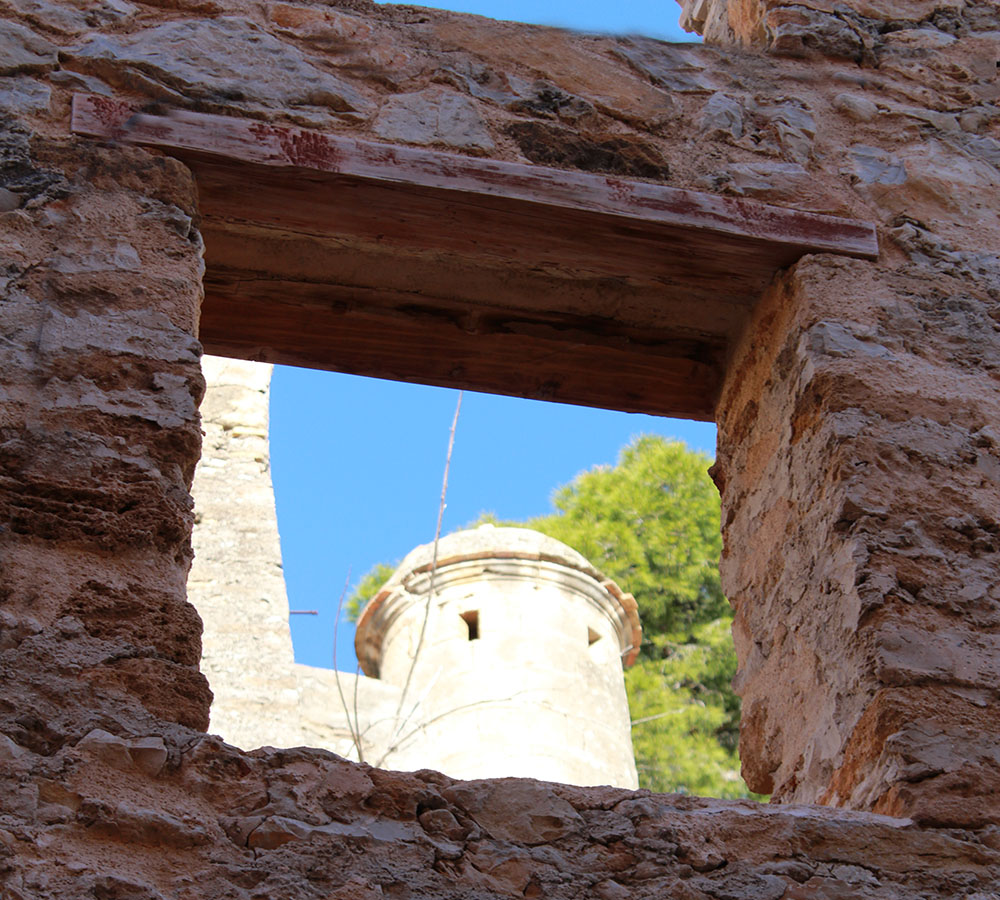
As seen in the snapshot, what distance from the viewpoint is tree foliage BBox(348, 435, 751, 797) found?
14.4 m

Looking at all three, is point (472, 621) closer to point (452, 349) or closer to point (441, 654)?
point (441, 654)

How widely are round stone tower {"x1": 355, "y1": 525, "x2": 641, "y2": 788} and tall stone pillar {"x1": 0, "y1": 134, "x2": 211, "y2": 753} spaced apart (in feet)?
21.6

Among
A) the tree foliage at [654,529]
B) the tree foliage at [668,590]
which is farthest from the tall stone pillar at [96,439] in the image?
the tree foliage at [654,529]

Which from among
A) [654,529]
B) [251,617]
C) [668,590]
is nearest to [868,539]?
[251,617]

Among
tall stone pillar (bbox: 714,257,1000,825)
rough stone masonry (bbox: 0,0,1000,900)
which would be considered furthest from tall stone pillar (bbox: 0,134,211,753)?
tall stone pillar (bbox: 714,257,1000,825)

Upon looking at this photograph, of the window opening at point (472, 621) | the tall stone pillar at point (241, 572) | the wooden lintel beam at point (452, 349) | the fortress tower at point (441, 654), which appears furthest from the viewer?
the window opening at point (472, 621)

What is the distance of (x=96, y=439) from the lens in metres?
2.38

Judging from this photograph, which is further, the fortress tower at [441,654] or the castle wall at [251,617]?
the fortress tower at [441,654]

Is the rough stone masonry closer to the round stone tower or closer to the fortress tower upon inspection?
the fortress tower

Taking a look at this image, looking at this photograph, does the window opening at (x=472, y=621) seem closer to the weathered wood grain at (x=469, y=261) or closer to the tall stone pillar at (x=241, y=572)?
the tall stone pillar at (x=241, y=572)

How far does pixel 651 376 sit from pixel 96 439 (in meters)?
1.48

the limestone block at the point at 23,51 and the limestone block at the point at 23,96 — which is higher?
the limestone block at the point at 23,51

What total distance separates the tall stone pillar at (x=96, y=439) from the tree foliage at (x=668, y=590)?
11225mm

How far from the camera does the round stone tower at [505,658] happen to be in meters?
9.48
